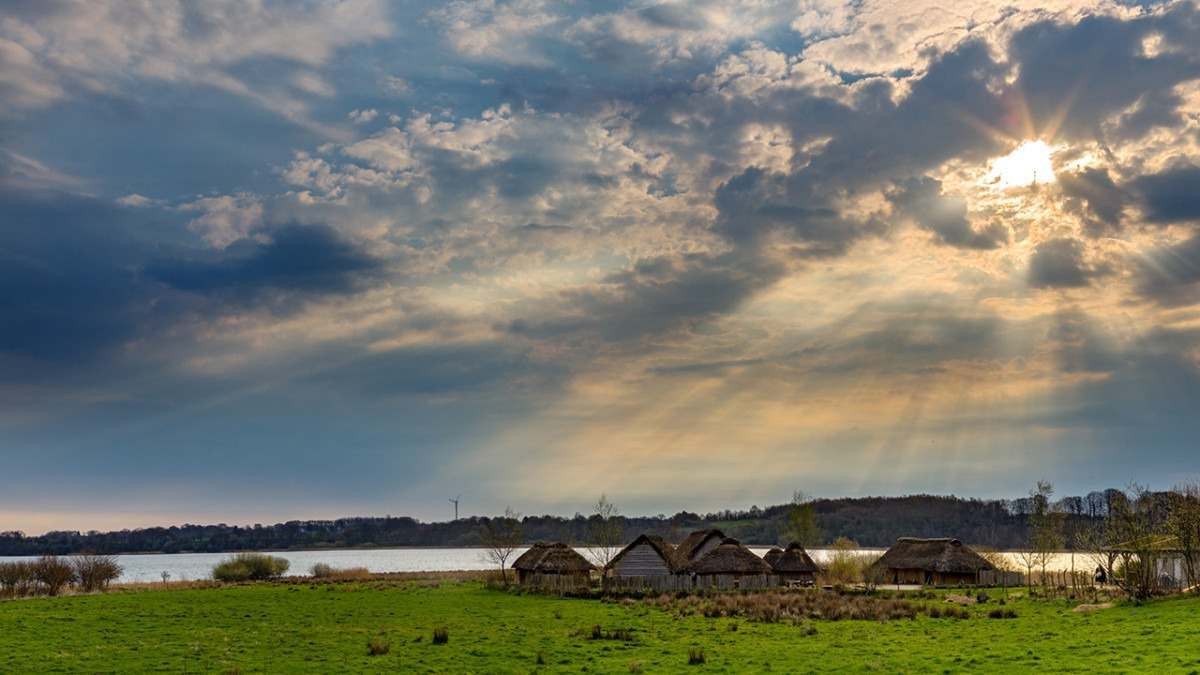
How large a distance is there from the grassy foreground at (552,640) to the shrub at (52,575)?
16.0 meters

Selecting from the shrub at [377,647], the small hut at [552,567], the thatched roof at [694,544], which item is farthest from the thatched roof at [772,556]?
the shrub at [377,647]

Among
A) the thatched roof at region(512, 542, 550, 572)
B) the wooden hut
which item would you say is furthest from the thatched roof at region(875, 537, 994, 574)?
the thatched roof at region(512, 542, 550, 572)

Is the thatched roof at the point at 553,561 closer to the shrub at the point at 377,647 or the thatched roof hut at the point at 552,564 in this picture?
the thatched roof hut at the point at 552,564

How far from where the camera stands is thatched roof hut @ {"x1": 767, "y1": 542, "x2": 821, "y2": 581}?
93625 millimetres

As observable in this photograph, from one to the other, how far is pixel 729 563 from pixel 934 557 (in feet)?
72.3

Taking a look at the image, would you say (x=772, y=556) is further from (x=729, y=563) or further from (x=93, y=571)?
(x=93, y=571)

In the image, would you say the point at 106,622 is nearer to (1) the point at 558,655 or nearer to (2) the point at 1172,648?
(1) the point at 558,655

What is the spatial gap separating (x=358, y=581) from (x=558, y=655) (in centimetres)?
6520

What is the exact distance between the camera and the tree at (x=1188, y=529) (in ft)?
183

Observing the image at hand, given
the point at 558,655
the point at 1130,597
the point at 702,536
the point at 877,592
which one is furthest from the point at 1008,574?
the point at 558,655

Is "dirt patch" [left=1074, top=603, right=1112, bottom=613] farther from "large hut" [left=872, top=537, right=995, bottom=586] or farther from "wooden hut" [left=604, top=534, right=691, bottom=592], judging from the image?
"wooden hut" [left=604, top=534, right=691, bottom=592]

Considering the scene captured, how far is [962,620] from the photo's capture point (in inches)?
1956

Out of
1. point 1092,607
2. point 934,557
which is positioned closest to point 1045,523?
point 934,557

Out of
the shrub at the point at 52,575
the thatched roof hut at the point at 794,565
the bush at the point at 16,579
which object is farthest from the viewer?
the thatched roof hut at the point at 794,565
